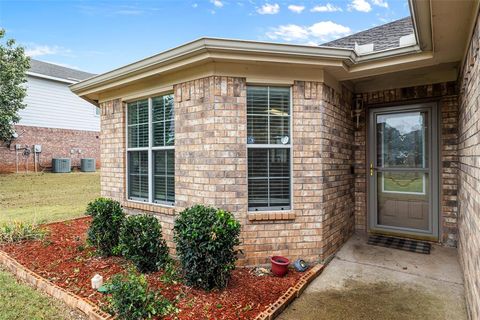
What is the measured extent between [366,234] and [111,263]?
4.48 metres

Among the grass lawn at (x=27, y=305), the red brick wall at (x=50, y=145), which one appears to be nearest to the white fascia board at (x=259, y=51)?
the grass lawn at (x=27, y=305)

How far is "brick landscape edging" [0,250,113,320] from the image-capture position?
274cm

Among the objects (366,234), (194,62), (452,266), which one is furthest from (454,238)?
(194,62)

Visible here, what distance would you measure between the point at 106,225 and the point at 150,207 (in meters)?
0.71

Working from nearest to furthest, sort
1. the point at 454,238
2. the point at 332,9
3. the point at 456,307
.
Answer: the point at 456,307 < the point at 454,238 < the point at 332,9

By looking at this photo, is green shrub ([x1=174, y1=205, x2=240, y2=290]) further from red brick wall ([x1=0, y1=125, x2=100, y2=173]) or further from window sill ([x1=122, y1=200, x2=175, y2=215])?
red brick wall ([x1=0, y1=125, x2=100, y2=173])

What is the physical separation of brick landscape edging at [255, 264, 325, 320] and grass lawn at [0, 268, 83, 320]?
192cm

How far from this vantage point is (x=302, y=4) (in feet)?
24.2

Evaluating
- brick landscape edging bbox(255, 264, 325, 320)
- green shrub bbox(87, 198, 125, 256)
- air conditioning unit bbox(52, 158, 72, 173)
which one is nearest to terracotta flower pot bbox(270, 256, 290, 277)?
brick landscape edging bbox(255, 264, 325, 320)

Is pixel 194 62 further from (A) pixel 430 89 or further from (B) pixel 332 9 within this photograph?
(B) pixel 332 9

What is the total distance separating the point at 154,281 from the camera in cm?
338

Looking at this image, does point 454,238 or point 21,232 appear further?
point 21,232

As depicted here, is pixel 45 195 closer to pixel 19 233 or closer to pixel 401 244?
pixel 19 233

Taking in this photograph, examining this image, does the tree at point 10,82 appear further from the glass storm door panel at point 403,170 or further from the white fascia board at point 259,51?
the glass storm door panel at point 403,170
